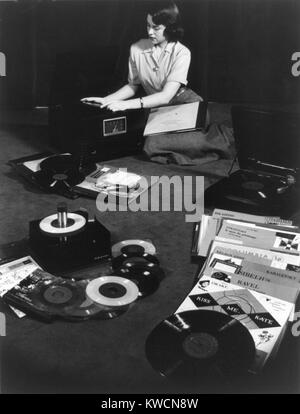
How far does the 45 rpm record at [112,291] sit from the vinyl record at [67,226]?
20cm

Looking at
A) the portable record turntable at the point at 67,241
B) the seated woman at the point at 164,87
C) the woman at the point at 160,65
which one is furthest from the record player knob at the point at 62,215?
the woman at the point at 160,65

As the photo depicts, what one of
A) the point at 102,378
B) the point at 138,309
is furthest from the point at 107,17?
the point at 102,378

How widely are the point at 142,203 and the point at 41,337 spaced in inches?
37.0

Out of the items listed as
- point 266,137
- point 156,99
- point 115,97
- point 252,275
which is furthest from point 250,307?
point 115,97

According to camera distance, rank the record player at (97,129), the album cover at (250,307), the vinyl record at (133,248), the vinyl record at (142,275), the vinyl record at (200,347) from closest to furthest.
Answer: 1. the vinyl record at (200,347)
2. the album cover at (250,307)
3. the vinyl record at (142,275)
4. the vinyl record at (133,248)
5. the record player at (97,129)

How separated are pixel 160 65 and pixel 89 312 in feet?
5.75

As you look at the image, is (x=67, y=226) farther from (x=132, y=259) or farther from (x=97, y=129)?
(x=97, y=129)

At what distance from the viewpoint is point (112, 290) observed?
5.08 feet

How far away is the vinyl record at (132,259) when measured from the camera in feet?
5.54

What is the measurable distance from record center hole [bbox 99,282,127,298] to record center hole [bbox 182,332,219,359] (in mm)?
310

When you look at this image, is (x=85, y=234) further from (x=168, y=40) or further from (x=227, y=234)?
(x=168, y=40)

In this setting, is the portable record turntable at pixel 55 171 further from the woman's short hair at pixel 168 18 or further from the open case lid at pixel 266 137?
the woman's short hair at pixel 168 18

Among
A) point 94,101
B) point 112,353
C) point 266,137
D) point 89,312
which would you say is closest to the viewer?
point 112,353

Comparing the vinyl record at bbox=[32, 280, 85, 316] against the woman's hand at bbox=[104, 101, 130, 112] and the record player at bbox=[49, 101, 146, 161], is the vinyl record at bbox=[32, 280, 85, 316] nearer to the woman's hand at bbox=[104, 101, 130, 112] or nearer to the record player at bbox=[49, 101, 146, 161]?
the record player at bbox=[49, 101, 146, 161]
